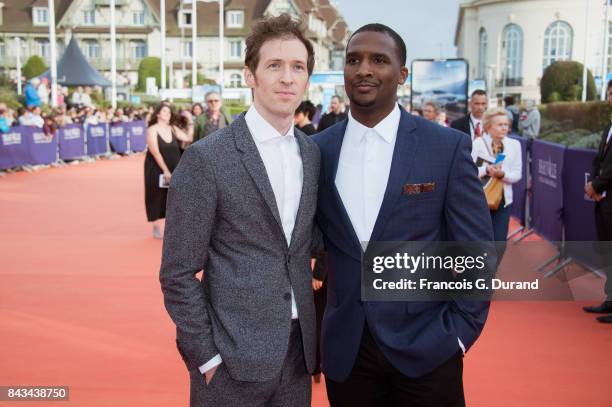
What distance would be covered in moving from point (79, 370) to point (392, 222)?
11.4 ft

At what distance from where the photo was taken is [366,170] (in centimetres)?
284

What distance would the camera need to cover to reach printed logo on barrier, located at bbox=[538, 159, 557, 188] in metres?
8.60

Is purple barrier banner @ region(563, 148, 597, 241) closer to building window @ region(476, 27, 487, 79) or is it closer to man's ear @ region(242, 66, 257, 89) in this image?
man's ear @ region(242, 66, 257, 89)

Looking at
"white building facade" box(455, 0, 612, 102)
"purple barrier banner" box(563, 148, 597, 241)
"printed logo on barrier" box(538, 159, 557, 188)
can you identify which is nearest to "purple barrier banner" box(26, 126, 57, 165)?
"printed logo on barrier" box(538, 159, 557, 188)

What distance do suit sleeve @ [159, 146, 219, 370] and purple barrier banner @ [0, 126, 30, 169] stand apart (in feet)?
60.9

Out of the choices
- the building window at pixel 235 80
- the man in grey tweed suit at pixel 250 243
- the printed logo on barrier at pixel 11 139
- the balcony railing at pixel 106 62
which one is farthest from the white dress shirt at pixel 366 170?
the balcony railing at pixel 106 62

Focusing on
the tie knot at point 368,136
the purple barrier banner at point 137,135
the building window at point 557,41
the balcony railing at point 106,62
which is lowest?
the purple barrier banner at point 137,135

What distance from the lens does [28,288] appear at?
7.92 m

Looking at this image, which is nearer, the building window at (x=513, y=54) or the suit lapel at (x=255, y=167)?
the suit lapel at (x=255, y=167)

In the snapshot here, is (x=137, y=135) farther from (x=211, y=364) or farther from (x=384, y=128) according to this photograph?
(x=211, y=364)

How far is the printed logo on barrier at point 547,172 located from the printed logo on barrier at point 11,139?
15.0 metres

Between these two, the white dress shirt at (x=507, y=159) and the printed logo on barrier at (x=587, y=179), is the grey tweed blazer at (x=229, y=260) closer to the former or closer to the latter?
the white dress shirt at (x=507, y=159)

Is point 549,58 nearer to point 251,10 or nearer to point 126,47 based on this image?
point 251,10

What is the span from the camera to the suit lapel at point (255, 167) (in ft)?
8.75
